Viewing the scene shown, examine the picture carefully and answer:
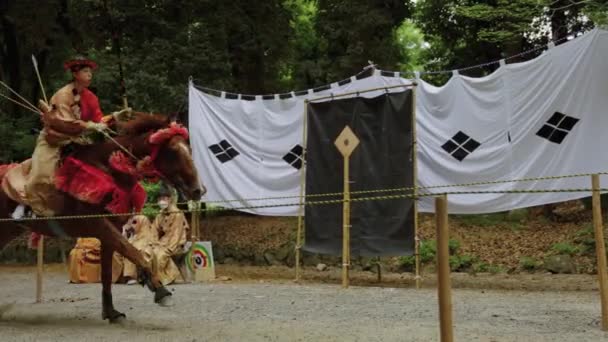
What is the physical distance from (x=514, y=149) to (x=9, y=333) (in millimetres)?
5902

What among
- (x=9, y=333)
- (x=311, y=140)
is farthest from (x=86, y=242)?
(x=9, y=333)

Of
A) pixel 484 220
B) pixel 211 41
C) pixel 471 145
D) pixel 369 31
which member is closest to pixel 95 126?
pixel 471 145

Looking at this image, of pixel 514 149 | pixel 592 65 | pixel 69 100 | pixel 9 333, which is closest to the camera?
pixel 9 333

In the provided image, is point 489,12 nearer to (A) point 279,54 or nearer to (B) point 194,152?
(B) point 194,152

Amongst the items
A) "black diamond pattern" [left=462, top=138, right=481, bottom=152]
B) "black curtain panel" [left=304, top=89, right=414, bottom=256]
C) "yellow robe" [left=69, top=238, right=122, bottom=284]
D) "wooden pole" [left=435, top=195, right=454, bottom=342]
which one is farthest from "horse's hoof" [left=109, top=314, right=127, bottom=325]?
"black diamond pattern" [left=462, top=138, right=481, bottom=152]

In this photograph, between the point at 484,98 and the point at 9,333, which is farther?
the point at 484,98

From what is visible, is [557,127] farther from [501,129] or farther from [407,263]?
[407,263]

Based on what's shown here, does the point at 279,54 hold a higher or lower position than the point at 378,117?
higher

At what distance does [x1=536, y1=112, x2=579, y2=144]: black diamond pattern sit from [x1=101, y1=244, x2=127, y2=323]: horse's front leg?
5.15 meters

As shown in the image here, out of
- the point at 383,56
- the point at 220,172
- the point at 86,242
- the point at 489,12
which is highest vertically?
the point at 383,56

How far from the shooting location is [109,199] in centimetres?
529

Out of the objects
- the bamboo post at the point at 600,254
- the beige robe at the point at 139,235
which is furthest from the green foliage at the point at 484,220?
the bamboo post at the point at 600,254

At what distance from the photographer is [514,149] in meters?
7.52

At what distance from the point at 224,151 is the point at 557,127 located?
5152mm
